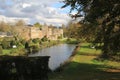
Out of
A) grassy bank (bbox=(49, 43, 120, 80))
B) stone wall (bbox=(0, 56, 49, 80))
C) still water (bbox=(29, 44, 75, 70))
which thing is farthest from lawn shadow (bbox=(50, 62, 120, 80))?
still water (bbox=(29, 44, 75, 70))

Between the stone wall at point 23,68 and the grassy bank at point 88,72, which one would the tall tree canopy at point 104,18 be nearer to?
the grassy bank at point 88,72

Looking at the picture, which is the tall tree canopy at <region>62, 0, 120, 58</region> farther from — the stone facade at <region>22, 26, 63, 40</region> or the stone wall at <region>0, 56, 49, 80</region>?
the stone facade at <region>22, 26, 63, 40</region>

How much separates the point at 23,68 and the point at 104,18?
649 cm

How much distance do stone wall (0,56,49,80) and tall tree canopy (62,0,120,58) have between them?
14.3 ft

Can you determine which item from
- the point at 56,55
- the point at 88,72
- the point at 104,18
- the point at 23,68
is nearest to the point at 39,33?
the point at 56,55

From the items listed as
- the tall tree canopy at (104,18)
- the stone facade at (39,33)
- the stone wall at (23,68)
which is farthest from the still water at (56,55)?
the stone facade at (39,33)

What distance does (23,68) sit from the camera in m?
17.3

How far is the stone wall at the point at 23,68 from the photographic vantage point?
1675cm

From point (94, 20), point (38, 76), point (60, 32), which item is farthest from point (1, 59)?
point (60, 32)

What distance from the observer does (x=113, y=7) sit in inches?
732

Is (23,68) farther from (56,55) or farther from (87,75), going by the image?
(56,55)

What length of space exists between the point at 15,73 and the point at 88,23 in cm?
641

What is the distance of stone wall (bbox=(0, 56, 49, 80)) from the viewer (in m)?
16.8

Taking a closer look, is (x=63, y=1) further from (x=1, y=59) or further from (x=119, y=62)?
(x=119, y=62)
